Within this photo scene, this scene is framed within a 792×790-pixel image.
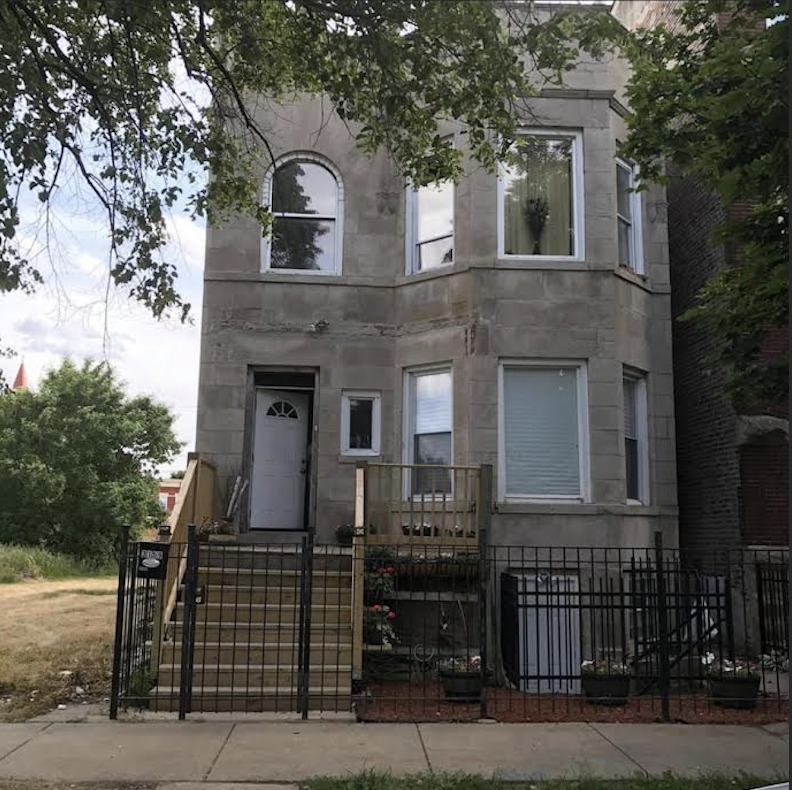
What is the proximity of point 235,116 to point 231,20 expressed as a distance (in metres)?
1.91

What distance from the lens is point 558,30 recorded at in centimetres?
402

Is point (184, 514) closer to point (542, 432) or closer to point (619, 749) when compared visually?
point (542, 432)

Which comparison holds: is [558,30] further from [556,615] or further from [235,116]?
[556,615]

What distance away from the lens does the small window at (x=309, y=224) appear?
38.0 feet

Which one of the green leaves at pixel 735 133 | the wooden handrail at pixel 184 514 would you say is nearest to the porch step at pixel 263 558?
the wooden handrail at pixel 184 514

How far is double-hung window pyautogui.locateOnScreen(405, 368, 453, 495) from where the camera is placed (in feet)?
34.4

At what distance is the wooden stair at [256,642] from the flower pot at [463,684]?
38.4 inches

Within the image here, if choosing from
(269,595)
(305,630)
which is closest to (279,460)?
(269,595)

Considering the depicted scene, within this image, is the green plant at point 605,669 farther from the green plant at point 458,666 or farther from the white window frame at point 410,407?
the white window frame at point 410,407

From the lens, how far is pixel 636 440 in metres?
11.1

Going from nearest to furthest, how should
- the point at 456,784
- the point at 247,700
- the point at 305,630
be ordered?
the point at 456,784 → the point at 305,630 → the point at 247,700

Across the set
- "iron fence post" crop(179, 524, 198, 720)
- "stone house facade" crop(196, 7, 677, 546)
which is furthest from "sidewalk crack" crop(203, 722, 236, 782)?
"stone house facade" crop(196, 7, 677, 546)

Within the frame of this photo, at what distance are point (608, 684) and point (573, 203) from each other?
6.16m

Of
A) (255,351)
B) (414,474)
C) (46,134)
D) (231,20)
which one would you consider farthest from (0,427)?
(231,20)
